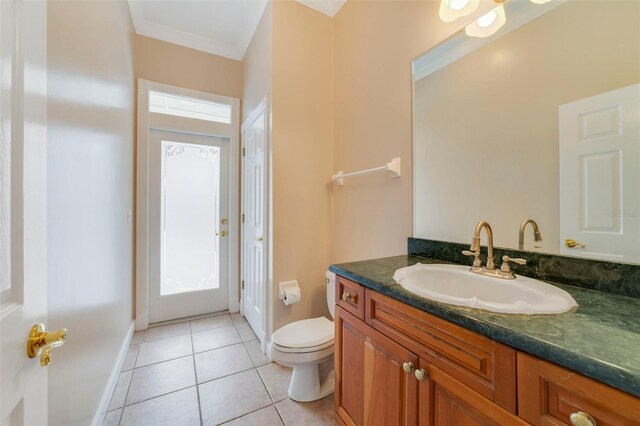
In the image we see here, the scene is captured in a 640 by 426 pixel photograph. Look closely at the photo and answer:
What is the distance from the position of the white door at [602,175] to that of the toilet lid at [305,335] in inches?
50.0

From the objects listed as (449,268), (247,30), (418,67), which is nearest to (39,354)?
(449,268)

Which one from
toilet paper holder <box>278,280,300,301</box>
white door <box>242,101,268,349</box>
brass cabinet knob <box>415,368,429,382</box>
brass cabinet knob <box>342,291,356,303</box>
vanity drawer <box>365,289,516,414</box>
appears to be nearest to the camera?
vanity drawer <box>365,289,516,414</box>

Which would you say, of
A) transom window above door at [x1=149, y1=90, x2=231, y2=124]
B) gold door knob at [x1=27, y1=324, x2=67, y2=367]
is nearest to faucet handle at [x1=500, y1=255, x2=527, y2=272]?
gold door knob at [x1=27, y1=324, x2=67, y2=367]

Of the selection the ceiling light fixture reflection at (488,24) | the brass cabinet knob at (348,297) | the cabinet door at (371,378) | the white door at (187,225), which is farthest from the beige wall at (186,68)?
the cabinet door at (371,378)

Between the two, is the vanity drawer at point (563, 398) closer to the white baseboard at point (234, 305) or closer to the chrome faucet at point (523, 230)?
the chrome faucet at point (523, 230)

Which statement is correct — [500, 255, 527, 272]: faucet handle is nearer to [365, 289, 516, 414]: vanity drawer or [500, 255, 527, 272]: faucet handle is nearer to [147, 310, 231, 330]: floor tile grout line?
[365, 289, 516, 414]: vanity drawer

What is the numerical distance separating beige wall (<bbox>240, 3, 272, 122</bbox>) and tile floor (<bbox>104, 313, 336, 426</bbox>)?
2.12 meters

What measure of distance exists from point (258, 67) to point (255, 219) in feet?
4.58

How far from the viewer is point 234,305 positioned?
2.86 m

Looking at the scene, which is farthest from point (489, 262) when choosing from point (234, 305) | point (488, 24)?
point (234, 305)

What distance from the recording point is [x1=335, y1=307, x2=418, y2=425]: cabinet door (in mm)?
874

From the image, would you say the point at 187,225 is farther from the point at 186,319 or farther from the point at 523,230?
the point at 523,230

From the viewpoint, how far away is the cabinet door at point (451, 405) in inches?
24.7

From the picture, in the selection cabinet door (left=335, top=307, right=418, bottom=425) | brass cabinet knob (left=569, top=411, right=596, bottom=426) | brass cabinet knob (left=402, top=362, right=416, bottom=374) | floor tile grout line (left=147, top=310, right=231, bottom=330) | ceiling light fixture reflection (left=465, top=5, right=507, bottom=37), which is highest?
ceiling light fixture reflection (left=465, top=5, right=507, bottom=37)
